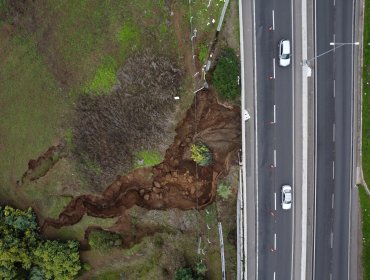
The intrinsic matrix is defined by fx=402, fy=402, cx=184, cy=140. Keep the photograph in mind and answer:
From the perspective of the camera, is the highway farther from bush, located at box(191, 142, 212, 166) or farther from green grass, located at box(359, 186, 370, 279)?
→ bush, located at box(191, 142, 212, 166)

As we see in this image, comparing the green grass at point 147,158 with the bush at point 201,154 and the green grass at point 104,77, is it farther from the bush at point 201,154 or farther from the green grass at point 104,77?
the green grass at point 104,77

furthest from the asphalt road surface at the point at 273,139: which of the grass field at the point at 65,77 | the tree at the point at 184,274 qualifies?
the tree at the point at 184,274

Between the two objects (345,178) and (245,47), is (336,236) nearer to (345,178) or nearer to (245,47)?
(345,178)

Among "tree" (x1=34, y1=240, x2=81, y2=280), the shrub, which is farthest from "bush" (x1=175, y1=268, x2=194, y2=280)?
"tree" (x1=34, y1=240, x2=81, y2=280)

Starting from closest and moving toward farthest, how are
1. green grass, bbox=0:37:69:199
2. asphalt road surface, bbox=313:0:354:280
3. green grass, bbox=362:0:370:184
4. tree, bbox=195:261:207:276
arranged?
asphalt road surface, bbox=313:0:354:280 < green grass, bbox=362:0:370:184 < tree, bbox=195:261:207:276 < green grass, bbox=0:37:69:199

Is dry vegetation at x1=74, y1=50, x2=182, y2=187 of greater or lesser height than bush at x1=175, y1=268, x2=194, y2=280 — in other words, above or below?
above

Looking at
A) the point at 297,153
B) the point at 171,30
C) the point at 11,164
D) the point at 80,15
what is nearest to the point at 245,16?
the point at 171,30
